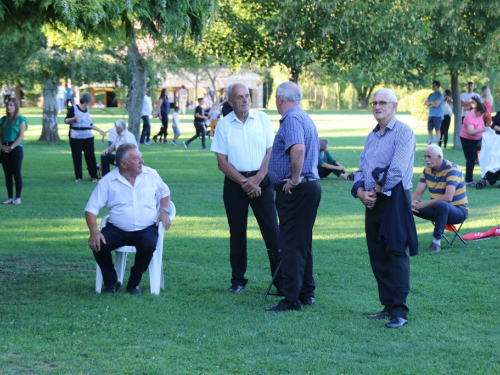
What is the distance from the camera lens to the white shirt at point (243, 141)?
27.5 feet

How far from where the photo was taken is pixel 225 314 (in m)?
7.59

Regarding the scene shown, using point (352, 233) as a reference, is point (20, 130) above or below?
above

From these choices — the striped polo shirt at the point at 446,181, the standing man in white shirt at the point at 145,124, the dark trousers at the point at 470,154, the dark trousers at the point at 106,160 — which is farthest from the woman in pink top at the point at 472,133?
the standing man in white shirt at the point at 145,124

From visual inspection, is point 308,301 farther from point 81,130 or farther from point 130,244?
point 81,130

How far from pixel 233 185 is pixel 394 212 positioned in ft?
6.41

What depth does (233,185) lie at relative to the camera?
27.7 ft

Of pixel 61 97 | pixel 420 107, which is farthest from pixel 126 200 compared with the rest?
pixel 61 97

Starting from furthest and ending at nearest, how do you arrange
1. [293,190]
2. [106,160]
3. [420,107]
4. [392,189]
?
[420,107]
[106,160]
[293,190]
[392,189]

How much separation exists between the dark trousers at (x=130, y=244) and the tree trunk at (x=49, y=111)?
23021mm

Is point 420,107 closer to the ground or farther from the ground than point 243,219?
closer to the ground

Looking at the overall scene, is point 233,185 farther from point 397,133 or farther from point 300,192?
point 397,133

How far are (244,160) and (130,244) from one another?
1398 mm

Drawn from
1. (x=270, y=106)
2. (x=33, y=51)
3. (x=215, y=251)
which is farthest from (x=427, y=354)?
(x=270, y=106)

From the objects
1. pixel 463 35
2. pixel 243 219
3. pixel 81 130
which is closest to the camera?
pixel 243 219
